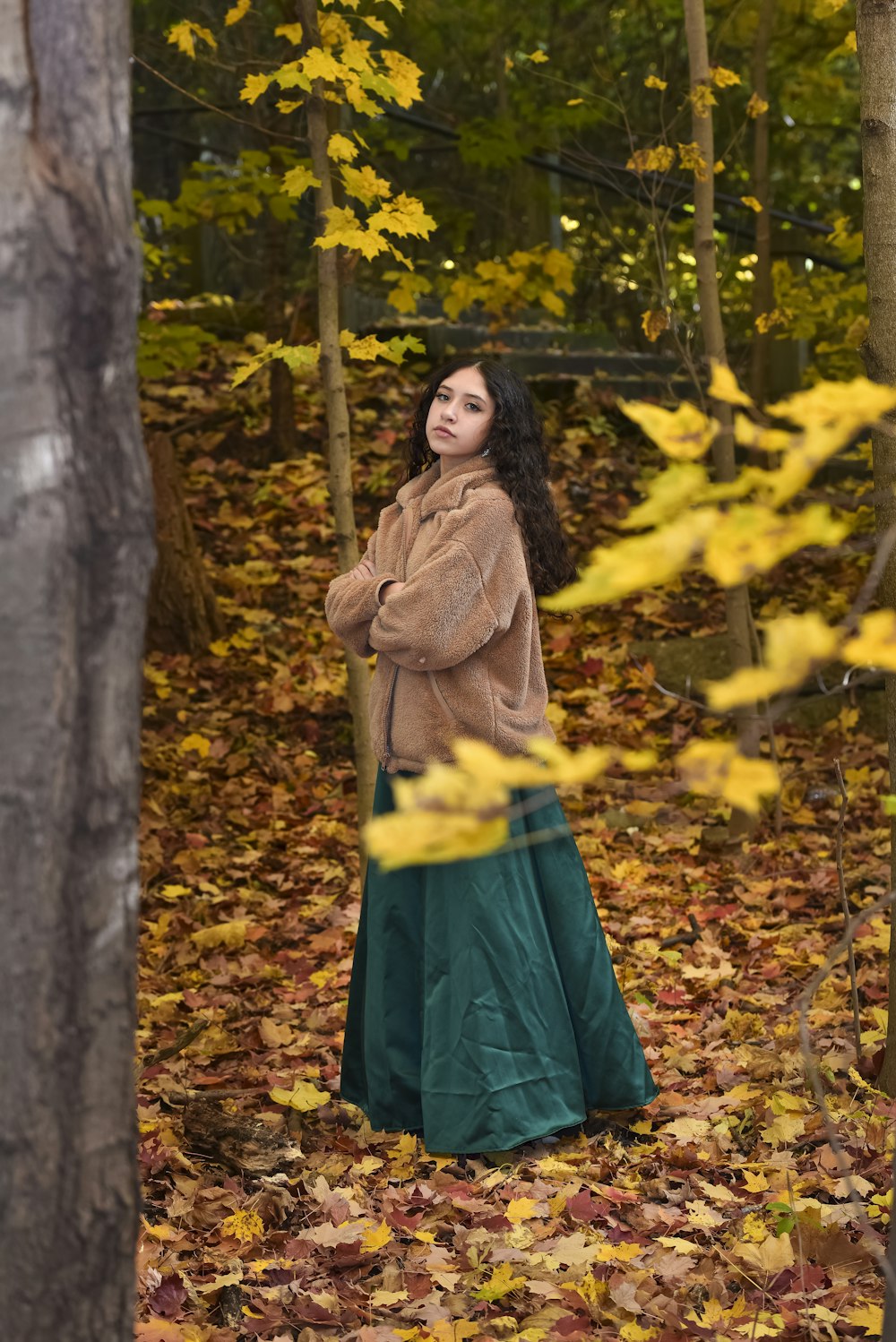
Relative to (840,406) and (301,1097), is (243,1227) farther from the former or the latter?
(840,406)

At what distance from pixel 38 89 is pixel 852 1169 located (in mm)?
2498

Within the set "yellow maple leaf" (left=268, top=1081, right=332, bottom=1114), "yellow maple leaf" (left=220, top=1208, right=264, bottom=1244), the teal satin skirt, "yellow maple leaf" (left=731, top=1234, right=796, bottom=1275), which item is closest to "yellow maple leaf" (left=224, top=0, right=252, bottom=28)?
the teal satin skirt

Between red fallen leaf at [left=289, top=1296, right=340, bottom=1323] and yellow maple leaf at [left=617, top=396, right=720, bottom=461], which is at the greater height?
yellow maple leaf at [left=617, top=396, right=720, bottom=461]

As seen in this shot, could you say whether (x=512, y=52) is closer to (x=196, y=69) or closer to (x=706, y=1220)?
(x=196, y=69)

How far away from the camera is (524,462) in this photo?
3059 millimetres

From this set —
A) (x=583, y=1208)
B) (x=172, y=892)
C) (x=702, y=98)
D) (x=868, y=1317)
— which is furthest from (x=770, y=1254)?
(x=702, y=98)

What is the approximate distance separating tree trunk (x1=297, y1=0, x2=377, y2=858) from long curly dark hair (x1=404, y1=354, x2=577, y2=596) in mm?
938

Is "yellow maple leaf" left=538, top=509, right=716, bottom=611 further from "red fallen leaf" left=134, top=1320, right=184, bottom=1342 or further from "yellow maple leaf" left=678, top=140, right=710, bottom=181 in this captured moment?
"yellow maple leaf" left=678, top=140, right=710, bottom=181

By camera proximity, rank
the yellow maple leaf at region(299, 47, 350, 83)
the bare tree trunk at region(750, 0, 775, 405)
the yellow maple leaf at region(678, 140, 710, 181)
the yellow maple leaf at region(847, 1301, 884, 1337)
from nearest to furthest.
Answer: the yellow maple leaf at region(847, 1301, 884, 1337) → the yellow maple leaf at region(299, 47, 350, 83) → the yellow maple leaf at region(678, 140, 710, 181) → the bare tree trunk at region(750, 0, 775, 405)

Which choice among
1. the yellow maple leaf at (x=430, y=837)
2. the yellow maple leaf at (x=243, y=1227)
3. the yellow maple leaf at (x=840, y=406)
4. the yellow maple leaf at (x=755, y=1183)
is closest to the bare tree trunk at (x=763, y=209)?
the yellow maple leaf at (x=755, y=1183)

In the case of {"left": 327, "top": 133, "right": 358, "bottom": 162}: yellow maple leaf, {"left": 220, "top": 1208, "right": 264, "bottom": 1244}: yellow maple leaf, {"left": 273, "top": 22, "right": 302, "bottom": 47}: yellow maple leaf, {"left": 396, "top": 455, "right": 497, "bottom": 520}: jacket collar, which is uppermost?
{"left": 273, "top": 22, "right": 302, "bottom": 47}: yellow maple leaf

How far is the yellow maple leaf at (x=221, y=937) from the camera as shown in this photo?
448cm

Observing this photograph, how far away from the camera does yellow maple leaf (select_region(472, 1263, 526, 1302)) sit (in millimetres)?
2408

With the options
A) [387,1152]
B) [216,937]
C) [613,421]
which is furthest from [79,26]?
[613,421]
